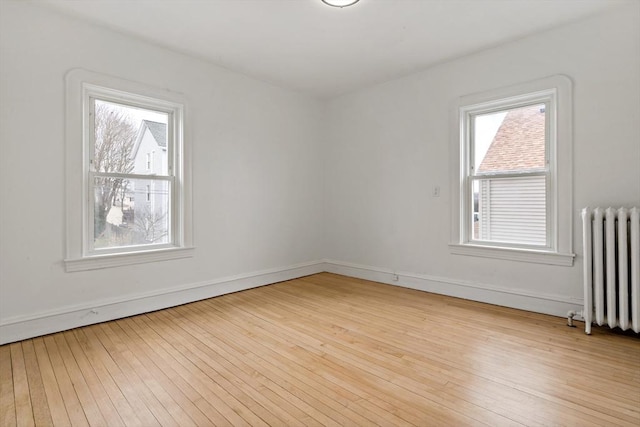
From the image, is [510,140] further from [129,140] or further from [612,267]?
[129,140]

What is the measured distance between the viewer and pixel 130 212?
338cm

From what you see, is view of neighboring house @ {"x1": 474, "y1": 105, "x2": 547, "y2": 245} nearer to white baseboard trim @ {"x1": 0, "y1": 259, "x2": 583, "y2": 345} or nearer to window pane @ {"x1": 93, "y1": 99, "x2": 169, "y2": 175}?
white baseboard trim @ {"x1": 0, "y1": 259, "x2": 583, "y2": 345}

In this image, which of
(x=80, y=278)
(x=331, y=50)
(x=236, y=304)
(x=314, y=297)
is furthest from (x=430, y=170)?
(x=80, y=278)

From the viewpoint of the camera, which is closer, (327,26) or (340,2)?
(340,2)

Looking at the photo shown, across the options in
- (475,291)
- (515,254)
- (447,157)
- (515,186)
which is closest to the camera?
(515,254)

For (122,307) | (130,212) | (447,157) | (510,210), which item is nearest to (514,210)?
(510,210)

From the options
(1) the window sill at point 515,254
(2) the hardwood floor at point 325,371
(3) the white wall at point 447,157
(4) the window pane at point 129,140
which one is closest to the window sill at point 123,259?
(2) the hardwood floor at point 325,371

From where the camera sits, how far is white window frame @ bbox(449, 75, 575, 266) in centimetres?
313

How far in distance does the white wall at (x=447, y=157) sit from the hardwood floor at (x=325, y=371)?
1.60ft

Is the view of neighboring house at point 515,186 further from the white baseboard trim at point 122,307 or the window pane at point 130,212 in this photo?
the window pane at point 130,212

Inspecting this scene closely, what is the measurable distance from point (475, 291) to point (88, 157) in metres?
4.29

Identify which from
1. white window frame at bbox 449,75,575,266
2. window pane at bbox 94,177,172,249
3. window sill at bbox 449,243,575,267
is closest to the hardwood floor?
window sill at bbox 449,243,575,267

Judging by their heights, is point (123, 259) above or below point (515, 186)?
below

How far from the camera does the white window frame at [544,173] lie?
3135mm
